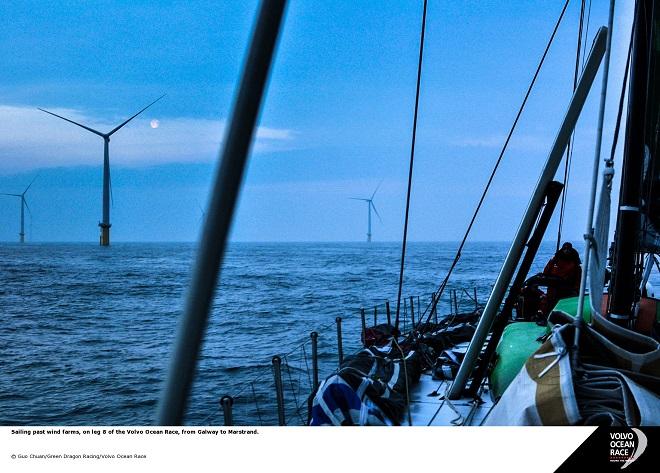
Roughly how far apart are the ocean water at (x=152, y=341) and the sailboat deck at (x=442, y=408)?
49.1 inches

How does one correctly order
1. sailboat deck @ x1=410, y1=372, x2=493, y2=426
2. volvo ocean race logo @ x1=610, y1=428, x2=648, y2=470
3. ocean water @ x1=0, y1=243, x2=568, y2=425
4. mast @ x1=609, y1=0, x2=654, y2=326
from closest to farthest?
volvo ocean race logo @ x1=610, y1=428, x2=648, y2=470, mast @ x1=609, y1=0, x2=654, y2=326, sailboat deck @ x1=410, y1=372, x2=493, y2=426, ocean water @ x1=0, y1=243, x2=568, y2=425

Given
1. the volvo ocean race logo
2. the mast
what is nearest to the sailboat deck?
the mast

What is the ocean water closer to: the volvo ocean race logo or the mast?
the volvo ocean race logo

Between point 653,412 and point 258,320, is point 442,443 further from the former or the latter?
point 258,320

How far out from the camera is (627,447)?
225 centimetres

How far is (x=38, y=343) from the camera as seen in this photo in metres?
26.3

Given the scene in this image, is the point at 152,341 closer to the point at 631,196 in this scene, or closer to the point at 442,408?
the point at 442,408

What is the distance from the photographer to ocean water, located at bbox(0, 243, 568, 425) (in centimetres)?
1336

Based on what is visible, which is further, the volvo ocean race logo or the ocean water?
the ocean water

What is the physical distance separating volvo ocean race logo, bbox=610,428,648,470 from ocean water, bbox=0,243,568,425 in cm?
178

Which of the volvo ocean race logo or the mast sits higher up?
the mast

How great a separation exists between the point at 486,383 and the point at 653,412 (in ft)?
8.32

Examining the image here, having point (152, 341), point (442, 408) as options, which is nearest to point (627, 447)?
point (442, 408)

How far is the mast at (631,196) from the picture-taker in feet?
13.3
